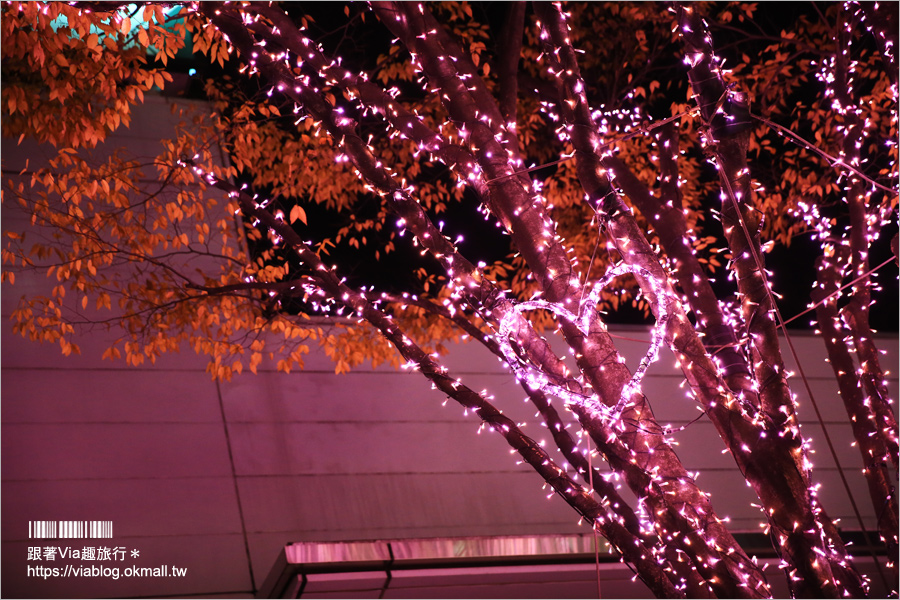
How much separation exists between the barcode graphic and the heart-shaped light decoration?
4.83 m

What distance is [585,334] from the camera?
2.57 meters

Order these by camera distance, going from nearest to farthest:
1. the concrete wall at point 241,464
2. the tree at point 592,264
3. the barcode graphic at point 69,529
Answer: the tree at point 592,264 → the barcode graphic at point 69,529 → the concrete wall at point 241,464

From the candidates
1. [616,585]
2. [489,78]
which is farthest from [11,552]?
[489,78]

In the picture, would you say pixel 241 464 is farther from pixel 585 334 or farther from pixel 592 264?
pixel 585 334

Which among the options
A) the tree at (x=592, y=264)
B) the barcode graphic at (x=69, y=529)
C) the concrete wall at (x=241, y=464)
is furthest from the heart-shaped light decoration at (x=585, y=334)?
the barcode graphic at (x=69, y=529)

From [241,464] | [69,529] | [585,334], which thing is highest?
[241,464]

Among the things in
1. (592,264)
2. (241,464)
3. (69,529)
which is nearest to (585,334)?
(592,264)

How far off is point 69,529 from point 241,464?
143 cm

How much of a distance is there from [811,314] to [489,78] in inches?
198

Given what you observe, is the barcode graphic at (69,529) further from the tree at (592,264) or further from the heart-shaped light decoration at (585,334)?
the heart-shaped light decoration at (585,334)

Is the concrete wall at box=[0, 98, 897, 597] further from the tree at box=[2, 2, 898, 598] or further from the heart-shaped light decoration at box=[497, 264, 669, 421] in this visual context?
the heart-shaped light decoration at box=[497, 264, 669, 421]

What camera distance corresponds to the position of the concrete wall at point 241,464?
19.8 feet

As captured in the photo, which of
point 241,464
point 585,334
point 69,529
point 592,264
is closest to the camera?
point 585,334

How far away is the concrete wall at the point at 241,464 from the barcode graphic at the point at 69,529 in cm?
6
